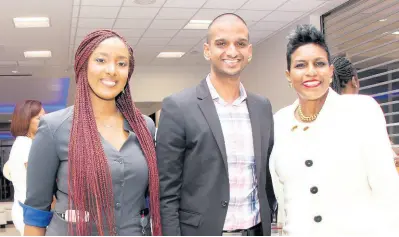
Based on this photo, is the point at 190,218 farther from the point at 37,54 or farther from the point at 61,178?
the point at 37,54

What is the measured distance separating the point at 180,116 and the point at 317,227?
66 cm

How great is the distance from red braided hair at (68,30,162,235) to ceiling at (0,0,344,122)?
508 cm

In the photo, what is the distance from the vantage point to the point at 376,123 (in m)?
1.81

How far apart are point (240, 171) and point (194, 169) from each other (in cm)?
18

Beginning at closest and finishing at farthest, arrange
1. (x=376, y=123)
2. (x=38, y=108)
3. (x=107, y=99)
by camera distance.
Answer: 1. (x=376, y=123)
2. (x=107, y=99)
3. (x=38, y=108)

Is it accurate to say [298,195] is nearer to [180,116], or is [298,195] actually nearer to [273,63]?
[180,116]

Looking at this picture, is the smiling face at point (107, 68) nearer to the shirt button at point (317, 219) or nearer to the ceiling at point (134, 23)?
the shirt button at point (317, 219)

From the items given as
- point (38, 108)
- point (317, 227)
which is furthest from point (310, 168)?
point (38, 108)

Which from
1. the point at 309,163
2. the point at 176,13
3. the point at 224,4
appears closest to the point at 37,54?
the point at 176,13

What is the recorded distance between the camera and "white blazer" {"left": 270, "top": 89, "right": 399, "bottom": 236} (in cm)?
178

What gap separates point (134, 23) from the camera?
314 inches

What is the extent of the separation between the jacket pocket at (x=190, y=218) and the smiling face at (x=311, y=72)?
0.62 metres

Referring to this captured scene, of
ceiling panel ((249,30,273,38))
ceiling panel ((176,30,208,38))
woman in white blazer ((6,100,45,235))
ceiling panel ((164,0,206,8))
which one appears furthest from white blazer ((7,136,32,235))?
ceiling panel ((249,30,273,38))

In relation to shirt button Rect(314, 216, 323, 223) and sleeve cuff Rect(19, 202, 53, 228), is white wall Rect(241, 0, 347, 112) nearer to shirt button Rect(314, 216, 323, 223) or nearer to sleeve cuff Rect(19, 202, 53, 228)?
shirt button Rect(314, 216, 323, 223)
